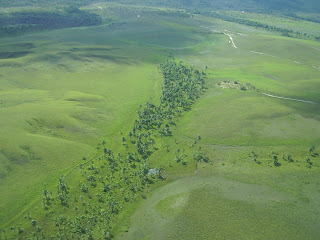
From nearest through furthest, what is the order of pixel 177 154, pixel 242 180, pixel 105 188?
pixel 105 188
pixel 242 180
pixel 177 154

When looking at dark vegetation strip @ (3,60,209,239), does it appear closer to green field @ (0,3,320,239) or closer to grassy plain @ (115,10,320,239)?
green field @ (0,3,320,239)

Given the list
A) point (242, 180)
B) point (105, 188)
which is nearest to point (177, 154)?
point (242, 180)

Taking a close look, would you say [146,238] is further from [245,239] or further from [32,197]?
[32,197]

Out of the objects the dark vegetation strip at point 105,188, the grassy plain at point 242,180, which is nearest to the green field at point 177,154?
the grassy plain at point 242,180

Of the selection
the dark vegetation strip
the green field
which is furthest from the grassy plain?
the dark vegetation strip

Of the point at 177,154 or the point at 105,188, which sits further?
the point at 177,154

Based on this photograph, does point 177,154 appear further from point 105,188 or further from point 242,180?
point 105,188

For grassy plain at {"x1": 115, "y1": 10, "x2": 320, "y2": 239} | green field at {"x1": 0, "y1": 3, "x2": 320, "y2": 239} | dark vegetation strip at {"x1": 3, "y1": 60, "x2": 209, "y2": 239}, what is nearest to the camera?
dark vegetation strip at {"x1": 3, "y1": 60, "x2": 209, "y2": 239}

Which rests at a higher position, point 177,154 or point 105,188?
point 177,154

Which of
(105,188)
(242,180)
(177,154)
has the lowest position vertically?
(105,188)
